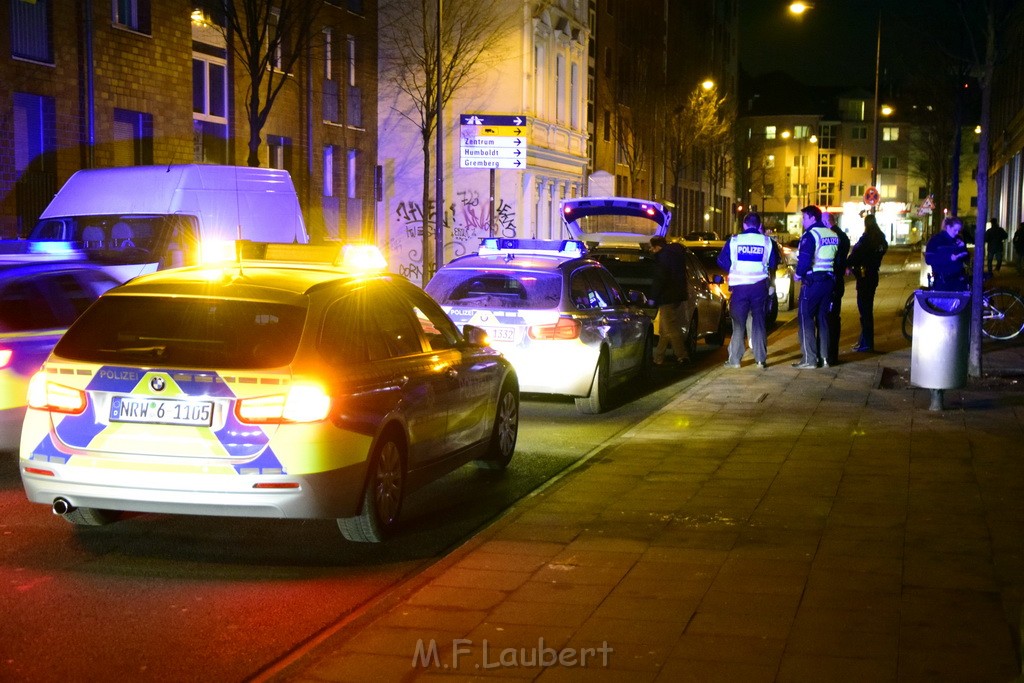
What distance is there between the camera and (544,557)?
675 cm

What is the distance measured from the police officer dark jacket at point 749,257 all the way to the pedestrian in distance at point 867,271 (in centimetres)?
252

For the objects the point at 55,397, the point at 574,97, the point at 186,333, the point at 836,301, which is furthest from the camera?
the point at 574,97

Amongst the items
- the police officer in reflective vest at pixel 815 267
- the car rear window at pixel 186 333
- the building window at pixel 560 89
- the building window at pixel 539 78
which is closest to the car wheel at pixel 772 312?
the police officer in reflective vest at pixel 815 267

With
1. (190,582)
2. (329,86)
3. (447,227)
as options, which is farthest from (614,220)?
(190,582)

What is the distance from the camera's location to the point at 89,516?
24.4 feet

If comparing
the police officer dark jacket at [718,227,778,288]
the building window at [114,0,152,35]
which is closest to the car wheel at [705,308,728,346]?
the police officer dark jacket at [718,227,778,288]

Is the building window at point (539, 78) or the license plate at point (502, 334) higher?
the building window at point (539, 78)

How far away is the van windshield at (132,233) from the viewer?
47.8 ft

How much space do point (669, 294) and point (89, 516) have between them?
1036 cm

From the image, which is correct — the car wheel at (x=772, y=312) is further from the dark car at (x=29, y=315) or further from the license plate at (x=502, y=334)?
Answer: the dark car at (x=29, y=315)

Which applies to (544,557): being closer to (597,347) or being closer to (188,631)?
(188,631)

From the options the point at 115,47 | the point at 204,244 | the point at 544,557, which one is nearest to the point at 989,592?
the point at 544,557

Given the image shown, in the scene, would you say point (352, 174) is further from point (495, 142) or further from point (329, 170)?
point (495, 142)

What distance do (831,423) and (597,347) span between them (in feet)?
7.39
